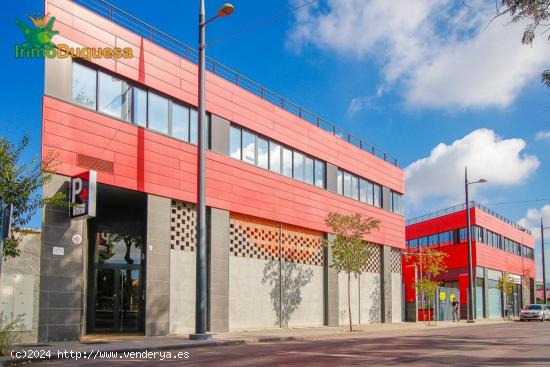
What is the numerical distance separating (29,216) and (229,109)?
492 inches

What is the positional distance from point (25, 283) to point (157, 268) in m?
5.24

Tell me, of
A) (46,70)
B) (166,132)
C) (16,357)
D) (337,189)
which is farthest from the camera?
(337,189)

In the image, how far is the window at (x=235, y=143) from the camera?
88.6 feet

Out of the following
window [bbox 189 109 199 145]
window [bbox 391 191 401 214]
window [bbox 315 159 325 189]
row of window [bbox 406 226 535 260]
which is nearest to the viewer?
window [bbox 189 109 199 145]

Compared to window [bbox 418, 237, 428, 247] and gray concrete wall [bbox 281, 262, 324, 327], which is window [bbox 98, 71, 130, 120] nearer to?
gray concrete wall [bbox 281, 262, 324, 327]

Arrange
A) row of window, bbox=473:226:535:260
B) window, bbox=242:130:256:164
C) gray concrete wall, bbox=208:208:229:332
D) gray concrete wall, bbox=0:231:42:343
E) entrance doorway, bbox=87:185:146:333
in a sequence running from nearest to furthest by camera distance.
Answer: gray concrete wall, bbox=0:231:42:343
entrance doorway, bbox=87:185:146:333
gray concrete wall, bbox=208:208:229:332
window, bbox=242:130:256:164
row of window, bbox=473:226:535:260

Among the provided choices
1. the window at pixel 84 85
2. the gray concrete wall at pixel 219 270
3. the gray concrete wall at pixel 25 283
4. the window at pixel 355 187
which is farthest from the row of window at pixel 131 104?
the window at pixel 355 187

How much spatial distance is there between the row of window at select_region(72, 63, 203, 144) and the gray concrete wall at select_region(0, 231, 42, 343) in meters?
5.04

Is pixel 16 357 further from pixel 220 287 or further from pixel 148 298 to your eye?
pixel 220 287

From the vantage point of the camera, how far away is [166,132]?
2383 cm

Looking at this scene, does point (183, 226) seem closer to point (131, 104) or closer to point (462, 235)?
point (131, 104)

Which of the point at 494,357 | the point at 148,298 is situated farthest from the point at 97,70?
the point at 494,357

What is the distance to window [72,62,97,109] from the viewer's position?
66.9 ft

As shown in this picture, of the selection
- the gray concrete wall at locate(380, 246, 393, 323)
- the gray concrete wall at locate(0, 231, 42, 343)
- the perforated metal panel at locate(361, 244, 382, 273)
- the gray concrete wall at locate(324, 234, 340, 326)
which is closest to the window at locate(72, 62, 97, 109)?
the gray concrete wall at locate(0, 231, 42, 343)
